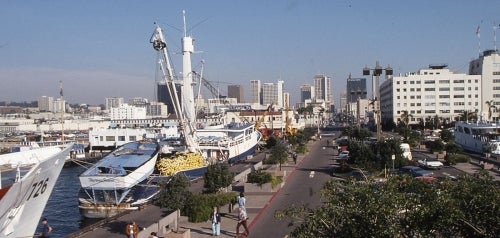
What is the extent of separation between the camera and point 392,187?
970 centimetres

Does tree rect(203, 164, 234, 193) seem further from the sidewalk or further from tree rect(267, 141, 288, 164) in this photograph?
tree rect(267, 141, 288, 164)

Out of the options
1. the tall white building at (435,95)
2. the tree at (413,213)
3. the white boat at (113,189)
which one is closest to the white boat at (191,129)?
the white boat at (113,189)

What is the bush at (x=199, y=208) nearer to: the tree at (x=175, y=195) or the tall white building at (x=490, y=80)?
the tree at (x=175, y=195)

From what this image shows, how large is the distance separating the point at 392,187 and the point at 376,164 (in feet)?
81.9

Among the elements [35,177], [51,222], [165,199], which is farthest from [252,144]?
[35,177]

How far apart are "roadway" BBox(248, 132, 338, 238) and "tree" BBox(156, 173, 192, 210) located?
3.24 m

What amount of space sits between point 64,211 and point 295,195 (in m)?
15.8

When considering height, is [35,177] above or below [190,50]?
below

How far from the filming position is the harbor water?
29.1 metres

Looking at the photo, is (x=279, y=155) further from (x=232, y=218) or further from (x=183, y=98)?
(x=232, y=218)

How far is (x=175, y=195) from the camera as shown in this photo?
22.1 meters

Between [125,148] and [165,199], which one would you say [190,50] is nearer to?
[125,148]

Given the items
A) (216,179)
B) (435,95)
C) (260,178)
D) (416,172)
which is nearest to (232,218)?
(216,179)

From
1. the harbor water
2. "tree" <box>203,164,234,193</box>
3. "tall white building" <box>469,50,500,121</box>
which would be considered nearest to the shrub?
"tree" <box>203,164,234,193</box>
